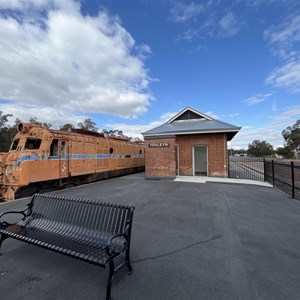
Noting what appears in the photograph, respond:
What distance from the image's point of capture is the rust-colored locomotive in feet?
27.3

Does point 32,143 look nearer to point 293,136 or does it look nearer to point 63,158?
point 63,158

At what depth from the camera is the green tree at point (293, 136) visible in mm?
61275

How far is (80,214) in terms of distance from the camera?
3730 mm

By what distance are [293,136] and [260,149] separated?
3248cm

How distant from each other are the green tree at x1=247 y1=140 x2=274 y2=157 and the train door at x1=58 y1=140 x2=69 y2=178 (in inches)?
3801

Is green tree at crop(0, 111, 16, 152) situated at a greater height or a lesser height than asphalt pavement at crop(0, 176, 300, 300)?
greater

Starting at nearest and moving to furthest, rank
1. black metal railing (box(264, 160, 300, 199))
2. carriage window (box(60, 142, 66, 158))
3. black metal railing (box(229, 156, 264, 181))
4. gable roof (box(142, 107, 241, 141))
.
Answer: black metal railing (box(264, 160, 300, 199)) < carriage window (box(60, 142, 66, 158)) < gable roof (box(142, 107, 241, 141)) < black metal railing (box(229, 156, 264, 181))

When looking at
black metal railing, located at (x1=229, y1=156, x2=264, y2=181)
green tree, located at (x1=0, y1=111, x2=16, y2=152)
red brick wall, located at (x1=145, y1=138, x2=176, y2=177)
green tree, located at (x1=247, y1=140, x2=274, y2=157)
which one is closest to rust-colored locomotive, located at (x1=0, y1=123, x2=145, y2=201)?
red brick wall, located at (x1=145, y1=138, x2=176, y2=177)

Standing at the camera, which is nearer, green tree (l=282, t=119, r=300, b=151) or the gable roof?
the gable roof

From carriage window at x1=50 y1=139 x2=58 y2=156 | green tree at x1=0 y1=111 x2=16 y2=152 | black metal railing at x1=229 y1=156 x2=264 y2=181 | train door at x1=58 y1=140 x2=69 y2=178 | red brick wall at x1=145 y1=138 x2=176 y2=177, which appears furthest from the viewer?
green tree at x1=0 y1=111 x2=16 y2=152

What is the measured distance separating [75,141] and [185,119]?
1036 cm

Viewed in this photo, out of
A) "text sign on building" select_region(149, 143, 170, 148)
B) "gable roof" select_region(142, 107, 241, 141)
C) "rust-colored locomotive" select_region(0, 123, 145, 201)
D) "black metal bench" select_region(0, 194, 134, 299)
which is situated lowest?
"black metal bench" select_region(0, 194, 134, 299)

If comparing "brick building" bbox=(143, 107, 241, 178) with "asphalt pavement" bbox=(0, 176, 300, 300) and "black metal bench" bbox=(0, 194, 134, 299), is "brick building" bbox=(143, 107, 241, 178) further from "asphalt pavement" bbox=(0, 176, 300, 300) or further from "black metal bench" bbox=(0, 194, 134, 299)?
"black metal bench" bbox=(0, 194, 134, 299)

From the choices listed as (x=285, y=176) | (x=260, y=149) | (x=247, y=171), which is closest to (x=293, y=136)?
(x=260, y=149)
